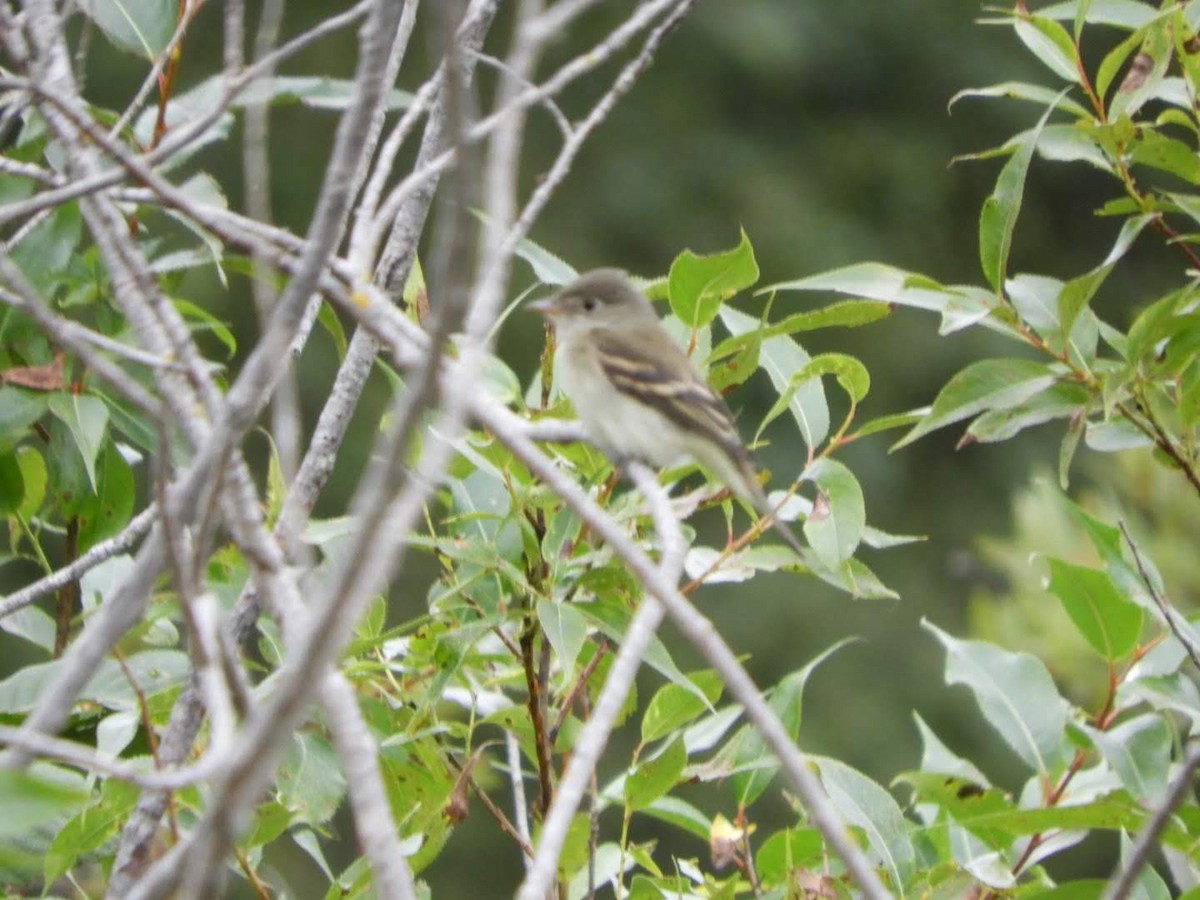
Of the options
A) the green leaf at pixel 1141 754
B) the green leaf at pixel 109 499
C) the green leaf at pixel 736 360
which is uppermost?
the green leaf at pixel 736 360

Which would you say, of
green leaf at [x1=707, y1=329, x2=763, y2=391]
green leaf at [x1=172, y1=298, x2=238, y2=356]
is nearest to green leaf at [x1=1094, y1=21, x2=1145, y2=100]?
green leaf at [x1=707, y1=329, x2=763, y2=391]

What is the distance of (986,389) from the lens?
2553mm

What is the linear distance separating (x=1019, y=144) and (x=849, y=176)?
12.7 metres

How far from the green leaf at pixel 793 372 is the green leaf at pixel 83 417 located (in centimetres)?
93

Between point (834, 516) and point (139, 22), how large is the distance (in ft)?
4.20

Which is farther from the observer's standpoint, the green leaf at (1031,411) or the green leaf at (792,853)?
the green leaf at (1031,411)

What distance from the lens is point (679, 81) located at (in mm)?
14922

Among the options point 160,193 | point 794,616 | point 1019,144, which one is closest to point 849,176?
point 794,616

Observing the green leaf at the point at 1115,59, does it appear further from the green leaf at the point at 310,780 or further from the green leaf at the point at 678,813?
the green leaf at the point at 310,780

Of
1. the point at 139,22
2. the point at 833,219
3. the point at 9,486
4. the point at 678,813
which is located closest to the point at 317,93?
the point at 139,22

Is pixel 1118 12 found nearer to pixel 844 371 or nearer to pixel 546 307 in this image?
pixel 844 371

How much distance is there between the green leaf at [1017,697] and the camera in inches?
95.5

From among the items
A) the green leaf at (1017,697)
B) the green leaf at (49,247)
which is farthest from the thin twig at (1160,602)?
the green leaf at (49,247)

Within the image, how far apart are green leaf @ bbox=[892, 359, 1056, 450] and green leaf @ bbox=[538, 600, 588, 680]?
58 cm
